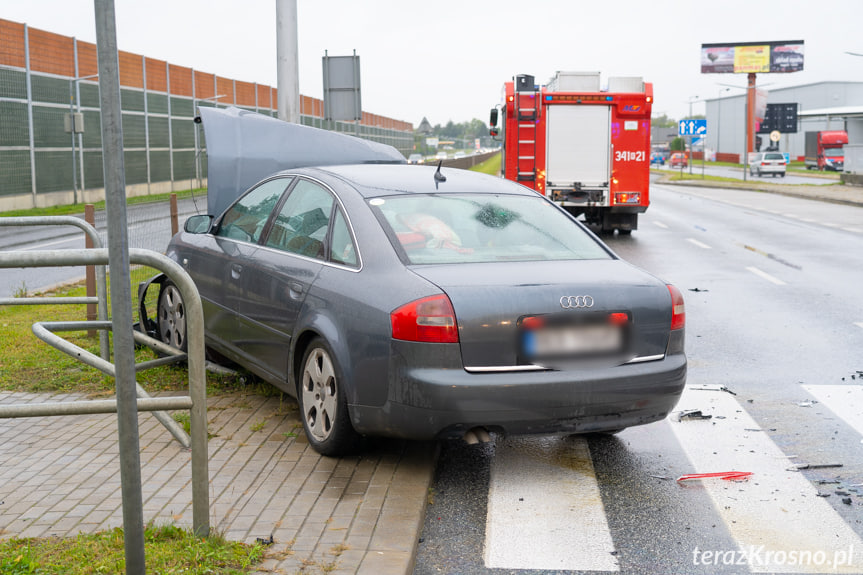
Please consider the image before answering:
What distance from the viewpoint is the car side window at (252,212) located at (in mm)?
6410

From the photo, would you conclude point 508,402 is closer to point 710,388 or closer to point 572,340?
point 572,340

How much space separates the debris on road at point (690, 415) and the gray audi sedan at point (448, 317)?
3.50ft

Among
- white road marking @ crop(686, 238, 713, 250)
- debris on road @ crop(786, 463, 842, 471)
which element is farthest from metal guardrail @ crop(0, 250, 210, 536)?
white road marking @ crop(686, 238, 713, 250)

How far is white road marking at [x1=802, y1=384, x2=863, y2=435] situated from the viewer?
20.0ft

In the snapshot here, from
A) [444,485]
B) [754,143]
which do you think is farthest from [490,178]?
[754,143]

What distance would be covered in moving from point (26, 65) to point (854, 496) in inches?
1250

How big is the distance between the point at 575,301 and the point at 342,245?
136cm

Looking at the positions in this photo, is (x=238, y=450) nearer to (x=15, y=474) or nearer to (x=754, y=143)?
(x=15, y=474)

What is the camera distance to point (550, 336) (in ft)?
15.5

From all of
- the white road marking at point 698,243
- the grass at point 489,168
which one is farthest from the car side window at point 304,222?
the grass at point 489,168

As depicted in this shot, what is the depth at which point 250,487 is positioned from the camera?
462cm

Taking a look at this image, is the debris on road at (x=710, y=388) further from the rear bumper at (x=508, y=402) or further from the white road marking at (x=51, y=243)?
the white road marking at (x=51, y=243)

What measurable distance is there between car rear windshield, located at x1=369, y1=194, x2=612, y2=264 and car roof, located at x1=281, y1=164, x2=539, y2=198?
3.8 inches

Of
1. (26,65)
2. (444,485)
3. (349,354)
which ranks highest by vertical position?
(26,65)
